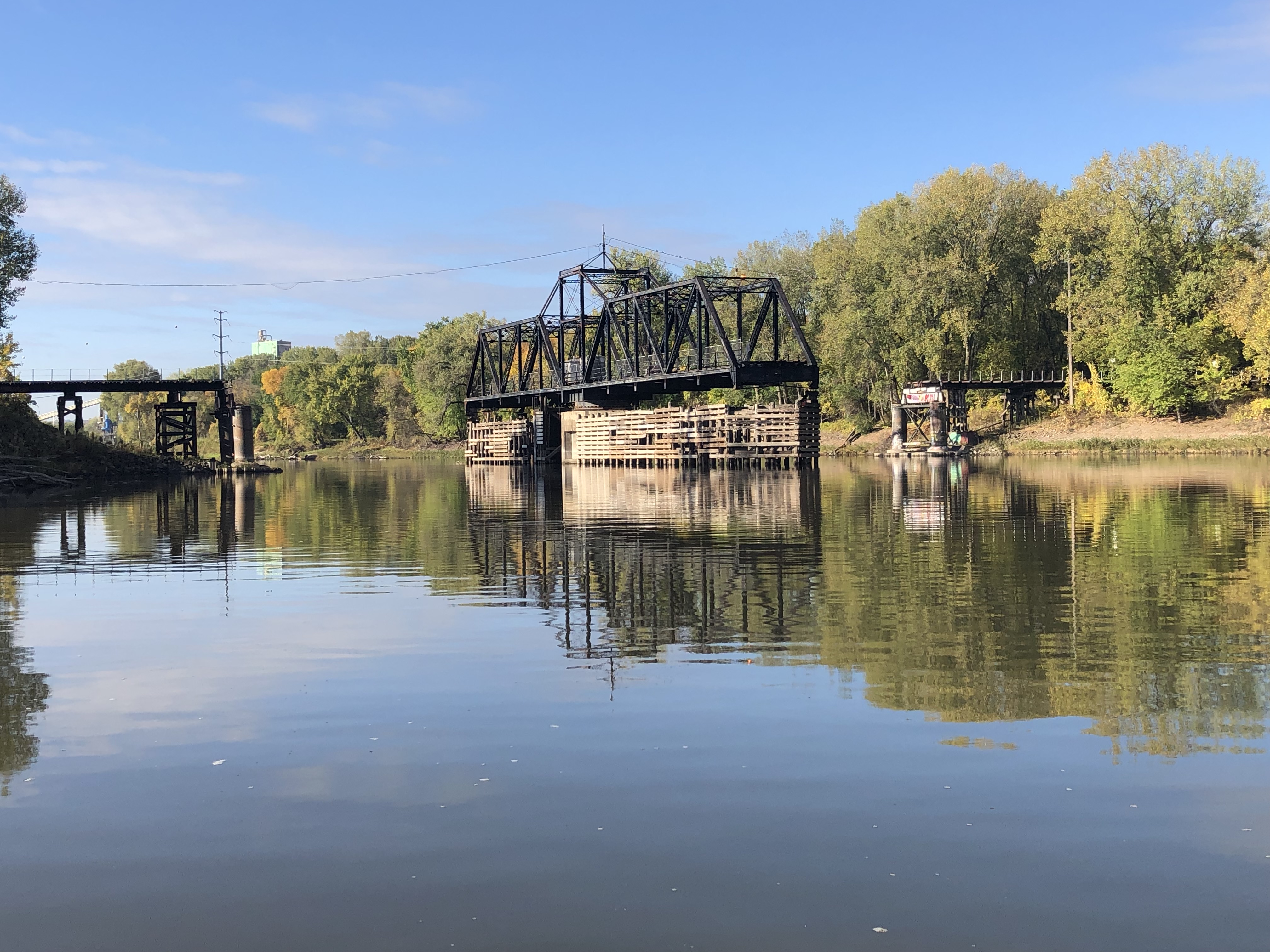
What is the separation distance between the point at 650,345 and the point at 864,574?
5984 centimetres

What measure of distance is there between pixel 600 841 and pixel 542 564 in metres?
15.2

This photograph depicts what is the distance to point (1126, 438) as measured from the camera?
278 ft

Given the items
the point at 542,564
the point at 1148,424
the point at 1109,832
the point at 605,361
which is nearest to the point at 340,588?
the point at 542,564

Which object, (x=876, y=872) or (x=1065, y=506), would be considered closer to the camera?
(x=876, y=872)

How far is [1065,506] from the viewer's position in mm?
32938

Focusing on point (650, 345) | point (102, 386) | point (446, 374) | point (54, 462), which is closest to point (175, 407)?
point (102, 386)

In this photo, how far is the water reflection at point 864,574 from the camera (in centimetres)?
1073

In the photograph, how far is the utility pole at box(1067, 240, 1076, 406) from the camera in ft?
305

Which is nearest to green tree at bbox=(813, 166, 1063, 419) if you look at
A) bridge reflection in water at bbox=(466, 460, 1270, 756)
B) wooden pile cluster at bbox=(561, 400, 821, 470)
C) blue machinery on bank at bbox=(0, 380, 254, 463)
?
wooden pile cluster at bbox=(561, 400, 821, 470)

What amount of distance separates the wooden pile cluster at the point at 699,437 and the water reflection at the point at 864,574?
2565 centimetres

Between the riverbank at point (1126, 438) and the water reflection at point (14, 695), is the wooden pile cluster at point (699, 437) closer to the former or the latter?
the riverbank at point (1126, 438)

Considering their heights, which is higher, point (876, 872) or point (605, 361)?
point (605, 361)

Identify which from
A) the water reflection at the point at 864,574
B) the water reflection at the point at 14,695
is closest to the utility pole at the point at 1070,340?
the water reflection at the point at 864,574

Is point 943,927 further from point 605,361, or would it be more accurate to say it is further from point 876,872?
point 605,361
